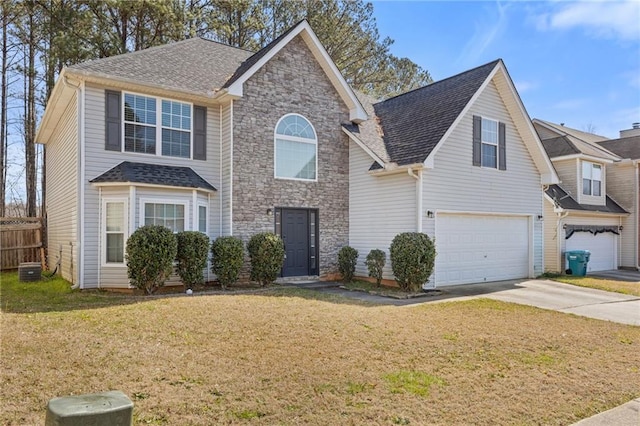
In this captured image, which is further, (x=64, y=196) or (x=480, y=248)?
(x=480, y=248)

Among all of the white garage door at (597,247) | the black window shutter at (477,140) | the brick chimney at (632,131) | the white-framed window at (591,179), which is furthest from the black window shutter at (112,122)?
the brick chimney at (632,131)

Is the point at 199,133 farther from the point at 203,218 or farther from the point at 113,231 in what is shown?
the point at 113,231

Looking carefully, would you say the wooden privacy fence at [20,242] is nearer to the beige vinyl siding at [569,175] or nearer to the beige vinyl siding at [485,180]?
the beige vinyl siding at [485,180]

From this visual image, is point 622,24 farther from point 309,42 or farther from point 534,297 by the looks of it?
point 309,42

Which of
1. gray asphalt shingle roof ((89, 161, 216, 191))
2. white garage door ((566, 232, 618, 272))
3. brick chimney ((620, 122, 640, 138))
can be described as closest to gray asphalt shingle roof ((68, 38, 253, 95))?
gray asphalt shingle roof ((89, 161, 216, 191))

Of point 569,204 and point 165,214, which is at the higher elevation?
point 569,204

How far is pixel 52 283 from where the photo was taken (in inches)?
483

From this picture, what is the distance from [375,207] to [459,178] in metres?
2.74

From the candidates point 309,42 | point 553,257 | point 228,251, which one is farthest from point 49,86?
point 553,257

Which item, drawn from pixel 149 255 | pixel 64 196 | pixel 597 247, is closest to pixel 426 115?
pixel 149 255

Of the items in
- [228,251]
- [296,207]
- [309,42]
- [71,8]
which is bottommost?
[228,251]

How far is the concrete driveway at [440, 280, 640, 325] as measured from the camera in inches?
372

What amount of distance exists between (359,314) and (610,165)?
18703 millimetres

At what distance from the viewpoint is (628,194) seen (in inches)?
791
